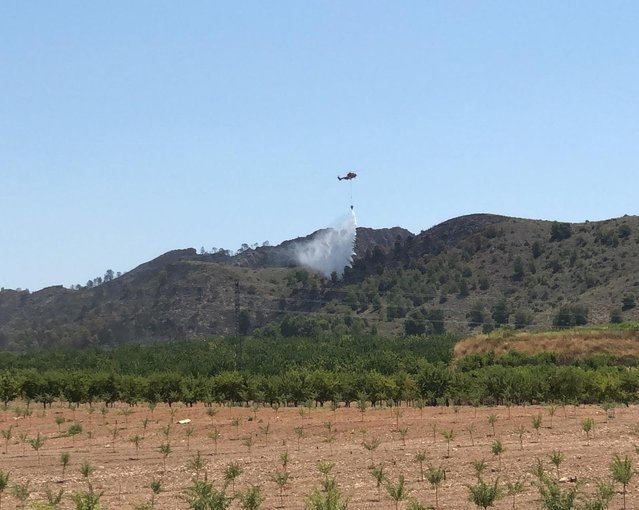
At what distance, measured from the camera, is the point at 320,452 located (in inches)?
1278

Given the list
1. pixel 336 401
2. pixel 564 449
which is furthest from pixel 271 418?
pixel 564 449

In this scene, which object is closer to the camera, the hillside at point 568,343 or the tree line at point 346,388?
the tree line at point 346,388

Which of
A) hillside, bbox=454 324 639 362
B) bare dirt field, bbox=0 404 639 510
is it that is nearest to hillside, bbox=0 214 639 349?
hillside, bbox=454 324 639 362

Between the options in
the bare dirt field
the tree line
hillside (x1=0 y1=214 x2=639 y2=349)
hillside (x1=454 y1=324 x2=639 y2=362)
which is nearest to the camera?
the bare dirt field

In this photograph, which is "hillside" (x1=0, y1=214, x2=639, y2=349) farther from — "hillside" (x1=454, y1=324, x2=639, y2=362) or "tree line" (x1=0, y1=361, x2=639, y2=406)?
"tree line" (x1=0, y1=361, x2=639, y2=406)

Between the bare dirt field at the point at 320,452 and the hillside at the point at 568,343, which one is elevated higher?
the hillside at the point at 568,343

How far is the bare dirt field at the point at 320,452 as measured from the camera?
2481 cm

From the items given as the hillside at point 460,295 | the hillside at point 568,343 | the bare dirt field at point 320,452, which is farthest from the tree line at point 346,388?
the hillside at point 460,295

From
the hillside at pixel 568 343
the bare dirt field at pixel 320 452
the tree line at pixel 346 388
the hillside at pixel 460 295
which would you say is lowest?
the bare dirt field at pixel 320 452

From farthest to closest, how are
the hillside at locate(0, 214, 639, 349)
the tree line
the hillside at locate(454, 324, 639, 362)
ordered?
1. the hillside at locate(0, 214, 639, 349)
2. the hillside at locate(454, 324, 639, 362)
3. the tree line

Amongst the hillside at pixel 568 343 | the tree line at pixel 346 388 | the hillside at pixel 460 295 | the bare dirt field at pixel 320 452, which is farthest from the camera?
the hillside at pixel 460 295

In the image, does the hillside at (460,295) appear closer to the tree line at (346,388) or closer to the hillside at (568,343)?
the hillside at (568,343)

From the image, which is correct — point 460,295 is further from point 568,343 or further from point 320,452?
point 320,452

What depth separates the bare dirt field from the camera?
24.8 meters
